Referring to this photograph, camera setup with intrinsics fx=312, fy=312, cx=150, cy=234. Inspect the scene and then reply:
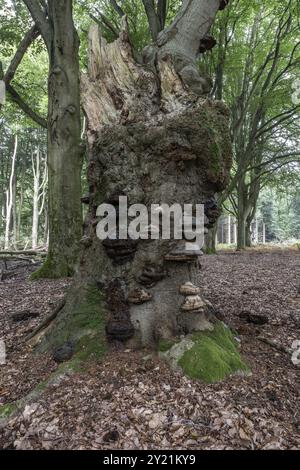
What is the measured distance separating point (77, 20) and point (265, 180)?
16.5 m

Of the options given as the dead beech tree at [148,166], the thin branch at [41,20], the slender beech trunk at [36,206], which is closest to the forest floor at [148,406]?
the dead beech tree at [148,166]

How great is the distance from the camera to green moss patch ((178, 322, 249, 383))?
8.84ft

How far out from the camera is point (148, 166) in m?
3.21

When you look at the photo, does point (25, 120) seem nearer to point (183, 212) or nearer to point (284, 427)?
point (183, 212)

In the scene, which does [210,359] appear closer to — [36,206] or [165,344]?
[165,344]

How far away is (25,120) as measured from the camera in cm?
1633

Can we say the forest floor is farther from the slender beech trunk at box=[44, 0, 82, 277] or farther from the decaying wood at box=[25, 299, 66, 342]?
the slender beech trunk at box=[44, 0, 82, 277]

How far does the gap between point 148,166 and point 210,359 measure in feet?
6.38

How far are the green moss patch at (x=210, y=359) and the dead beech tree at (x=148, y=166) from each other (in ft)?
0.58

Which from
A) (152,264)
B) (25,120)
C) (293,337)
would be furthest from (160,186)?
(25,120)

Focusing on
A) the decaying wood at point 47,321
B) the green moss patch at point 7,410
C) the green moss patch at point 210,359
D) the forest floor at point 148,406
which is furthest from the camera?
the decaying wood at point 47,321

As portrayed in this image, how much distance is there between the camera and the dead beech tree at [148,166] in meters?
3.05

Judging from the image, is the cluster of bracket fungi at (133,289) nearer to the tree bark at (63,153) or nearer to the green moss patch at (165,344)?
the green moss patch at (165,344)

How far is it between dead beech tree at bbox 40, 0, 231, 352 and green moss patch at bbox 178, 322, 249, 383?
18cm
